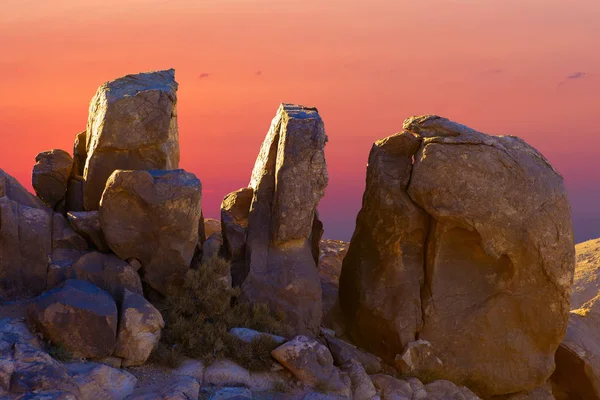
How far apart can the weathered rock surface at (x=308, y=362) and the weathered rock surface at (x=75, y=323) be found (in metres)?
3.30

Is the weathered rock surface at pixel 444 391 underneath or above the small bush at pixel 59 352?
underneath

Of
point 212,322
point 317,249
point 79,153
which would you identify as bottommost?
point 212,322

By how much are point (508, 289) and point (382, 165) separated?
14.1 ft

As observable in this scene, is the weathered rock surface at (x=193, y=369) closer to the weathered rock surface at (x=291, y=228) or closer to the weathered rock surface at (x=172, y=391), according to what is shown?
the weathered rock surface at (x=172, y=391)

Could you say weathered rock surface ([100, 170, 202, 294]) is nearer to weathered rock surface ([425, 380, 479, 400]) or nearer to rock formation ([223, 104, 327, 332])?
rock formation ([223, 104, 327, 332])

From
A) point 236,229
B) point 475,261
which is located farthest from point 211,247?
point 475,261

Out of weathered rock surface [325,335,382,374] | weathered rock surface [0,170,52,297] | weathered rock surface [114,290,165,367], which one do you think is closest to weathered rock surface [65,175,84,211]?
weathered rock surface [0,170,52,297]

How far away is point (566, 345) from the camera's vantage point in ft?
73.1

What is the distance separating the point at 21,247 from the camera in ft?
54.3

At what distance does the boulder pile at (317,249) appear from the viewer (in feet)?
54.1

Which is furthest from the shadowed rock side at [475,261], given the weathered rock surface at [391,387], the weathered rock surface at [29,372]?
the weathered rock surface at [29,372]

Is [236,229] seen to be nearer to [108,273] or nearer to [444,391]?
[108,273]

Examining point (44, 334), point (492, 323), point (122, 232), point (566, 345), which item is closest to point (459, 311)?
point (492, 323)

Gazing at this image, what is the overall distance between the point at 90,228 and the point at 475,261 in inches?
361
